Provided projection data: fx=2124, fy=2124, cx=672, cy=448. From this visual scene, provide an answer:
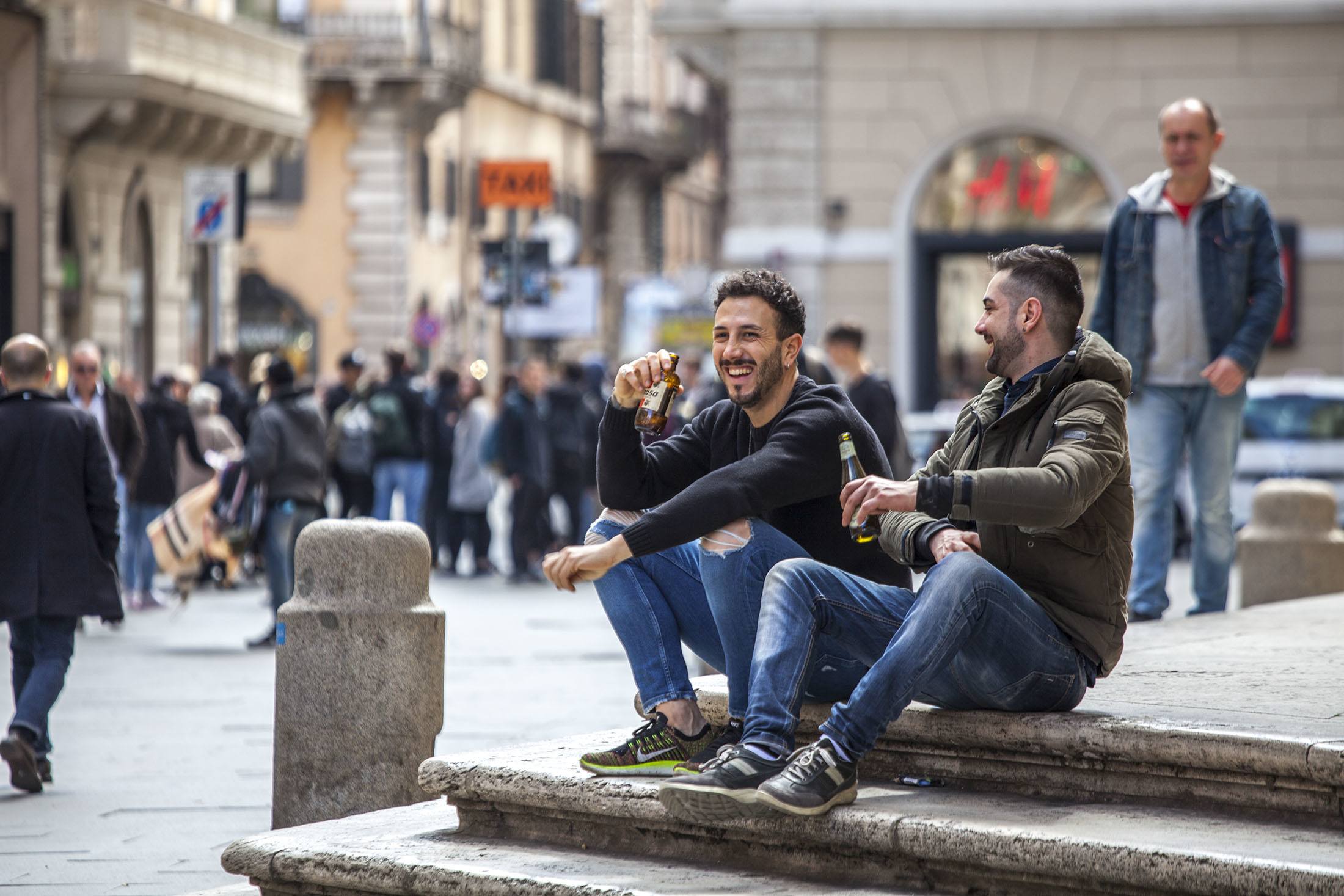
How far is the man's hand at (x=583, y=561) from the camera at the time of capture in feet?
17.8

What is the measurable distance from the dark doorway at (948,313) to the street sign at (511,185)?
19.5 feet

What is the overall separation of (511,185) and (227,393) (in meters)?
7.11

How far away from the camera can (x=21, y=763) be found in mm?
7738

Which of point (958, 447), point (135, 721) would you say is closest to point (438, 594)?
point (135, 721)

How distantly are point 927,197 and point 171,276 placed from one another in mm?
11028

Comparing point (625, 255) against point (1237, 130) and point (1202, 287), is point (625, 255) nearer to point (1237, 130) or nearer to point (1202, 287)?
point (1237, 130)

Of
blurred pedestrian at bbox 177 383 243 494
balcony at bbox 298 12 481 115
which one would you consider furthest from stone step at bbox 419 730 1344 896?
balcony at bbox 298 12 481 115

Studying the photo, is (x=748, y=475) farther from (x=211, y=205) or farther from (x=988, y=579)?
(x=211, y=205)

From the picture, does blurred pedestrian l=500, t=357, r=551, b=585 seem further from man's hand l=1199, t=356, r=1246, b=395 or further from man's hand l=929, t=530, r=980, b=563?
man's hand l=929, t=530, r=980, b=563

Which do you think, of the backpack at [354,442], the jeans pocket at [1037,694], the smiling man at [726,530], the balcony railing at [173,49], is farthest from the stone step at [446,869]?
the balcony railing at [173,49]

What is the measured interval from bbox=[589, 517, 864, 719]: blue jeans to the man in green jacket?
0.59 ft

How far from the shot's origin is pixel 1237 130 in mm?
20422

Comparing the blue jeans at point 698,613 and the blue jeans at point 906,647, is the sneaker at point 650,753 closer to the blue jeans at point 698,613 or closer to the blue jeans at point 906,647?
the blue jeans at point 698,613

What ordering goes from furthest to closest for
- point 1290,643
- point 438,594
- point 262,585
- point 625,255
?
point 625,255 < point 262,585 < point 438,594 < point 1290,643
